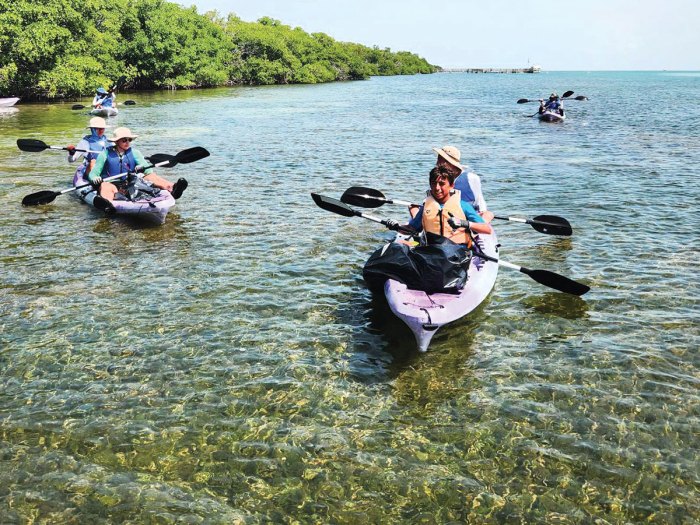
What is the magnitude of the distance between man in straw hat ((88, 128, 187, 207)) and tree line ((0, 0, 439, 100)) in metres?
31.0

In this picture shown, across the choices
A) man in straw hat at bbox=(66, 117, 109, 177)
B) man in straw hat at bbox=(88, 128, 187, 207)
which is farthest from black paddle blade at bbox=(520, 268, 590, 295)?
man in straw hat at bbox=(66, 117, 109, 177)

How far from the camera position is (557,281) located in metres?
8.20

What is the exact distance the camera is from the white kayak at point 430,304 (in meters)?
6.77

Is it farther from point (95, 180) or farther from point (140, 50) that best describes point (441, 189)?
point (140, 50)

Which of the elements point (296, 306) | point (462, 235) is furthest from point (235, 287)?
point (462, 235)

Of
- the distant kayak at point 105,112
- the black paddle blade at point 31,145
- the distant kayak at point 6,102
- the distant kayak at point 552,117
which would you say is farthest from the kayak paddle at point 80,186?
the distant kayak at point 6,102

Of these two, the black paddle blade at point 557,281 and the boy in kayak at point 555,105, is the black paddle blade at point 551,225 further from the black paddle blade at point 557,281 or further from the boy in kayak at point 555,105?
the boy in kayak at point 555,105

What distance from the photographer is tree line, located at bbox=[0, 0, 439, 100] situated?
38562 millimetres

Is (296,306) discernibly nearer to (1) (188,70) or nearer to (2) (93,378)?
(2) (93,378)

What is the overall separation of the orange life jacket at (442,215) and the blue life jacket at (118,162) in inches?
303

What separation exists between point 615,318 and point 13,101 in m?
39.7

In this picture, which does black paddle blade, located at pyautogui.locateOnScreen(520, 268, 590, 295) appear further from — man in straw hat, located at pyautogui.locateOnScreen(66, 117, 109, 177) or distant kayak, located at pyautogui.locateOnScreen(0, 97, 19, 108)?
distant kayak, located at pyautogui.locateOnScreen(0, 97, 19, 108)

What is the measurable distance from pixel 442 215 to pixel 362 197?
11.0 feet

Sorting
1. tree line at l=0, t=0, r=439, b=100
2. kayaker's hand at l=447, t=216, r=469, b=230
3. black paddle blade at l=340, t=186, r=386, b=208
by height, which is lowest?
black paddle blade at l=340, t=186, r=386, b=208
